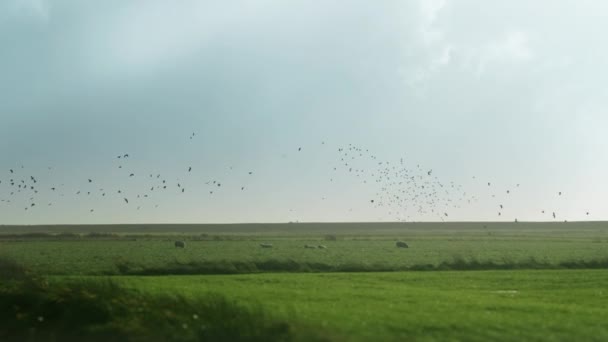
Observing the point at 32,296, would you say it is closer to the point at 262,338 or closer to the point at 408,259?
the point at 262,338

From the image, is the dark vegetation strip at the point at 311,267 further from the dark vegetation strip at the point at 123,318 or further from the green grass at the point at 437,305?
the dark vegetation strip at the point at 123,318

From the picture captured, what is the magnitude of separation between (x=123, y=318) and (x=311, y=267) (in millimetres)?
28537

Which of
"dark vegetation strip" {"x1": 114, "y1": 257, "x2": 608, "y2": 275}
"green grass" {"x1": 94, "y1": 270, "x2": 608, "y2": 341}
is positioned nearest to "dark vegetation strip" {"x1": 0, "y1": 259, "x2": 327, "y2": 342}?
"green grass" {"x1": 94, "y1": 270, "x2": 608, "y2": 341}

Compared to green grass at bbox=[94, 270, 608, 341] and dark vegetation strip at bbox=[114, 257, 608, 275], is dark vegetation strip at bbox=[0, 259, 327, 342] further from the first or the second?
dark vegetation strip at bbox=[114, 257, 608, 275]

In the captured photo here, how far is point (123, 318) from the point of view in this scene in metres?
17.3

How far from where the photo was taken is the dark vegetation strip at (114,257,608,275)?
4222 cm

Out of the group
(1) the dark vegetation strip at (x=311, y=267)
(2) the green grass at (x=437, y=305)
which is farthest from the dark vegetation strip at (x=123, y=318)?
(1) the dark vegetation strip at (x=311, y=267)

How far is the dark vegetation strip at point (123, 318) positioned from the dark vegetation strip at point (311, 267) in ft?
71.2

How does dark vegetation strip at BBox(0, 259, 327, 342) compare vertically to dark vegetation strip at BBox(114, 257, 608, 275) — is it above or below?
above

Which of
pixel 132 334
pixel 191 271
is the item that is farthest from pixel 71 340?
pixel 191 271

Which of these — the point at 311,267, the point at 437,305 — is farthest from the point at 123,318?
the point at 311,267

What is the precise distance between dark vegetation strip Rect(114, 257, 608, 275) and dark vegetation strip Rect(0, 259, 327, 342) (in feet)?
71.2

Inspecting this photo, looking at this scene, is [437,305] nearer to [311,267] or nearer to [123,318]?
[123,318]

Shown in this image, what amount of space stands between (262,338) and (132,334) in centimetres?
307
